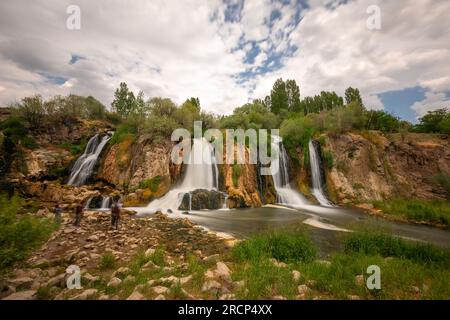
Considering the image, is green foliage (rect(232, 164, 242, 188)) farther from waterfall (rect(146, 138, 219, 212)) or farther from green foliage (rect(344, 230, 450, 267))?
green foliage (rect(344, 230, 450, 267))

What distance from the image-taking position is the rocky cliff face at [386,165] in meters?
23.6

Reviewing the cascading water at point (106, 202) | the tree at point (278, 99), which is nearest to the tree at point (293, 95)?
the tree at point (278, 99)

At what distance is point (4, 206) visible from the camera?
4457mm

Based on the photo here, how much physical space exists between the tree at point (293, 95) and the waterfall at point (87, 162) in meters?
44.5

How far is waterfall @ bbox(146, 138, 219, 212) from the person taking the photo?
17281mm

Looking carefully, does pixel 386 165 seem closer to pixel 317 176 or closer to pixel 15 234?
pixel 317 176

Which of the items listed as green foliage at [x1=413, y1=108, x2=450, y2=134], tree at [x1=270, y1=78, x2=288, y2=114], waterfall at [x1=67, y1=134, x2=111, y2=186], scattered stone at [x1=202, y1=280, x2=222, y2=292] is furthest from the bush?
green foliage at [x1=413, y1=108, x2=450, y2=134]

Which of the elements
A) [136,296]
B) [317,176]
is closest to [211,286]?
[136,296]

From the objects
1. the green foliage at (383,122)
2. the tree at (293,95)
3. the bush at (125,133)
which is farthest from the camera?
the tree at (293,95)

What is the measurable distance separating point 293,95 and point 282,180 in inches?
1517

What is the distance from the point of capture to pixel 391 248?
7.09m

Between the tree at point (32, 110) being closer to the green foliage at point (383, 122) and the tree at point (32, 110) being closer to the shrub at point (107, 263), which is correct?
the shrub at point (107, 263)

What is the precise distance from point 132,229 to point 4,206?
618 cm

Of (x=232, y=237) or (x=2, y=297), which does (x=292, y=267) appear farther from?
(x=2, y=297)
